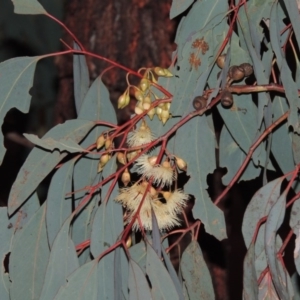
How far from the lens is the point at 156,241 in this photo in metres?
1.13

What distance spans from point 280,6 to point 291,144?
0.24m

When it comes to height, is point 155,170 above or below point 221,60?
below

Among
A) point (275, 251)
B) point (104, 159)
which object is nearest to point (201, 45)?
point (104, 159)

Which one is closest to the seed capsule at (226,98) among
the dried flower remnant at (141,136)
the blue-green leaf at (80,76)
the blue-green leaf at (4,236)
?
the dried flower remnant at (141,136)

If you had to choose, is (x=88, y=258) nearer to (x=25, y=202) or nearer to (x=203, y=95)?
(x=25, y=202)

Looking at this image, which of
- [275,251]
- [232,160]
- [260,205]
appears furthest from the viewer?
[232,160]

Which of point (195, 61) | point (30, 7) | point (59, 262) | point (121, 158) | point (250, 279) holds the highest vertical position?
point (30, 7)

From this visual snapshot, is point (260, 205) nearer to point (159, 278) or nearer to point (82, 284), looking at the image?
point (159, 278)

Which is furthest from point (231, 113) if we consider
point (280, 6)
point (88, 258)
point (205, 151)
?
point (88, 258)

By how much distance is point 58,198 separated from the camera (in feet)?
4.14

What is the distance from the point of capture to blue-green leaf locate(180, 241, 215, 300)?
48.8 inches

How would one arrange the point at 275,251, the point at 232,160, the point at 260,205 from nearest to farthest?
the point at 275,251 → the point at 260,205 → the point at 232,160

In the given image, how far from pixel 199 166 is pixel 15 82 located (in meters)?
0.37

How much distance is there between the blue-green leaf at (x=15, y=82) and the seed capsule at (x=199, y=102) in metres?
0.32
